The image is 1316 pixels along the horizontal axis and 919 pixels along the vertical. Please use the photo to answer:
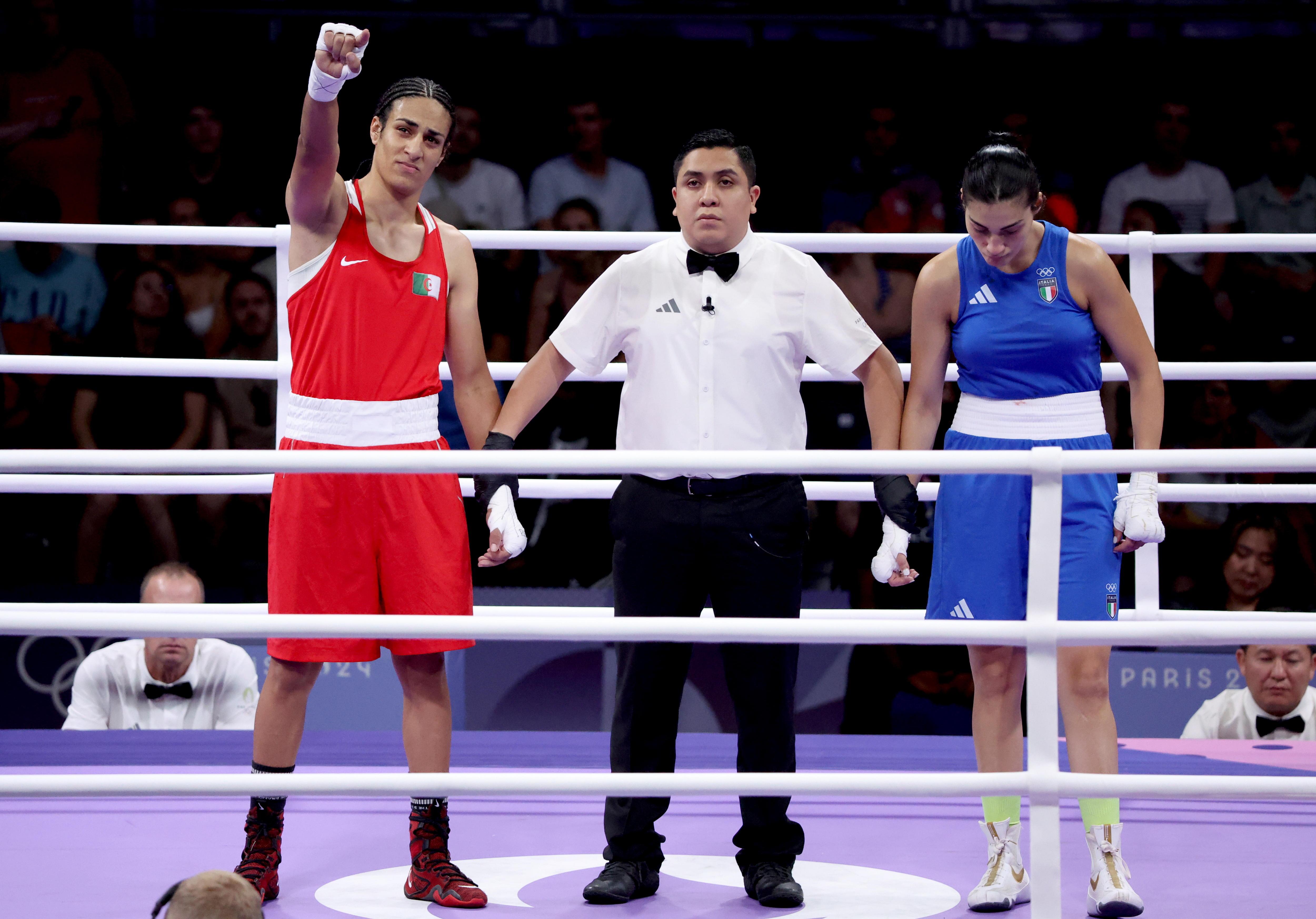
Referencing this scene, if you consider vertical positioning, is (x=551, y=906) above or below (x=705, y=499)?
below

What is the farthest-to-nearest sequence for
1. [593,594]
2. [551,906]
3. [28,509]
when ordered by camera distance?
[28,509] < [593,594] < [551,906]

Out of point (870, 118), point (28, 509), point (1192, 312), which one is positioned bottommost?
point (28, 509)

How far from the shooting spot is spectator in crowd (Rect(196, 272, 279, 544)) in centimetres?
518

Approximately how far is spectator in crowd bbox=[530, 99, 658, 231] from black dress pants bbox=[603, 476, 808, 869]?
320 cm

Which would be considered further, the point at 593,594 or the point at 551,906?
the point at 593,594

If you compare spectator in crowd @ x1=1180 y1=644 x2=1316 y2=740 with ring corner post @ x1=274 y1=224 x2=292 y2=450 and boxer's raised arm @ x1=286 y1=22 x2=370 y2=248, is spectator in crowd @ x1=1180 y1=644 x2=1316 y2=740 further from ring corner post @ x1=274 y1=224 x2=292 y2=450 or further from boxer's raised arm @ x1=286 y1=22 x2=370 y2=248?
boxer's raised arm @ x1=286 y1=22 x2=370 y2=248

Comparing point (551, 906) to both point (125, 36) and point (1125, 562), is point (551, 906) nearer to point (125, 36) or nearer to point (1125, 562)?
point (1125, 562)

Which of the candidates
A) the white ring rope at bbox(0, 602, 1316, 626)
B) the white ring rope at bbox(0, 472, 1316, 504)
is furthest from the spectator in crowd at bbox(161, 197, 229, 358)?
the white ring rope at bbox(0, 602, 1316, 626)

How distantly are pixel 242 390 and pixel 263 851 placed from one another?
10.7ft

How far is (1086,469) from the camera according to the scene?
1795 mm

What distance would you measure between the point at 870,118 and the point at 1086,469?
3997 millimetres

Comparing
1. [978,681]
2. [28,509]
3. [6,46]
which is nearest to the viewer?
[978,681]

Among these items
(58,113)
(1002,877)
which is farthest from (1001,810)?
(58,113)

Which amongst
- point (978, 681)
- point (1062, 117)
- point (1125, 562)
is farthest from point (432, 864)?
point (1062, 117)
